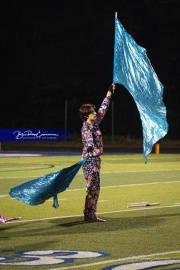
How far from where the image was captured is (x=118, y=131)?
5403 centimetres

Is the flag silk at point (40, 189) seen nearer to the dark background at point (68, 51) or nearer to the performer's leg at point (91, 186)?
the performer's leg at point (91, 186)

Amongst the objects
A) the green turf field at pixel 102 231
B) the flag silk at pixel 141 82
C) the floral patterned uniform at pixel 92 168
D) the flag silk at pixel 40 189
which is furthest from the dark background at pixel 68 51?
the flag silk at pixel 40 189

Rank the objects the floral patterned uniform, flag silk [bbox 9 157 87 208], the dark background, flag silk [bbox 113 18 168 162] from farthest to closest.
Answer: the dark background < flag silk [bbox 113 18 168 162] < the floral patterned uniform < flag silk [bbox 9 157 87 208]

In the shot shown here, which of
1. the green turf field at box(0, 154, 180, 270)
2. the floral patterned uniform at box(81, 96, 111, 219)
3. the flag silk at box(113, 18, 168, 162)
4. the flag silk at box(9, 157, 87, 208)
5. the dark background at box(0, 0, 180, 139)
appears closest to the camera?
the green turf field at box(0, 154, 180, 270)

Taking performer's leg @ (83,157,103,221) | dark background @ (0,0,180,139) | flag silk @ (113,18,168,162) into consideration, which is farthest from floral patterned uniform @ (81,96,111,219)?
dark background @ (0,0,180,139)

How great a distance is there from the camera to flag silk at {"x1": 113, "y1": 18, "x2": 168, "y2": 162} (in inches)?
610

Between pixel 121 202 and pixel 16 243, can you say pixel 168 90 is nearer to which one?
pixel 121 202

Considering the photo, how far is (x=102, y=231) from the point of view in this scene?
13.5m

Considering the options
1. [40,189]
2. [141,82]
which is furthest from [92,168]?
[141,82]

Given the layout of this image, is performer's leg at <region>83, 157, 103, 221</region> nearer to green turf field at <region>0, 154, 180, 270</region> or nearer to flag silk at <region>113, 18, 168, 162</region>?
green turf field at <region>0, 154, 180, 270</region>

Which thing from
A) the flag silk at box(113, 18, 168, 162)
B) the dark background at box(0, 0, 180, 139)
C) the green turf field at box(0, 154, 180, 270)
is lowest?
the green turf field at box(0, 154, 180, 270)

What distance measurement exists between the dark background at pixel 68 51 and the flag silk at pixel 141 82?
131ft

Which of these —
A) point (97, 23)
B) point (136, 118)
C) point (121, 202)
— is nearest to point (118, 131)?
point (136, 118)

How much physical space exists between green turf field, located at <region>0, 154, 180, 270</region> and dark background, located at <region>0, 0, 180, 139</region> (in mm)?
34142
